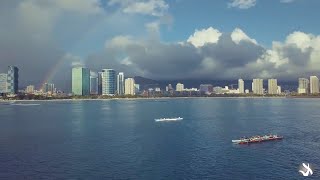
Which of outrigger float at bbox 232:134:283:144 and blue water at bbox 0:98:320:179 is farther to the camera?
outrigger float at bbox 232:134:283:144

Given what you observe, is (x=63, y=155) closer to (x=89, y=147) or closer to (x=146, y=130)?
(x=89, y=147)

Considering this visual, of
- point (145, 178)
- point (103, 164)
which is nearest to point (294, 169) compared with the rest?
point (145, 178)

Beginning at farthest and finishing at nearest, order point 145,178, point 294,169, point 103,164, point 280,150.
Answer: point 280,150 < point 103,164 < point 294,169 < point 145,178

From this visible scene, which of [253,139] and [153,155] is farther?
[253,139]

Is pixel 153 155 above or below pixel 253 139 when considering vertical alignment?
below

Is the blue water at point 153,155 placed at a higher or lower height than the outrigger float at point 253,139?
lower

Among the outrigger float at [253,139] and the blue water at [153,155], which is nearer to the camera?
the blue water at [153,155]

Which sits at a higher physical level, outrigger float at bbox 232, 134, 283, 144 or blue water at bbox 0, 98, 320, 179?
outrigger float at bbox 232, 134, 283, 144

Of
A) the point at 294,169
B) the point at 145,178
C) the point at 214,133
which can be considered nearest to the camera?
the point at 145,178

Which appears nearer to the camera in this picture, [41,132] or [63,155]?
[63,155]

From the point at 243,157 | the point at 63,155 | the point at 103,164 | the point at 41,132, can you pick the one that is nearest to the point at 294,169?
the point at 243,157
